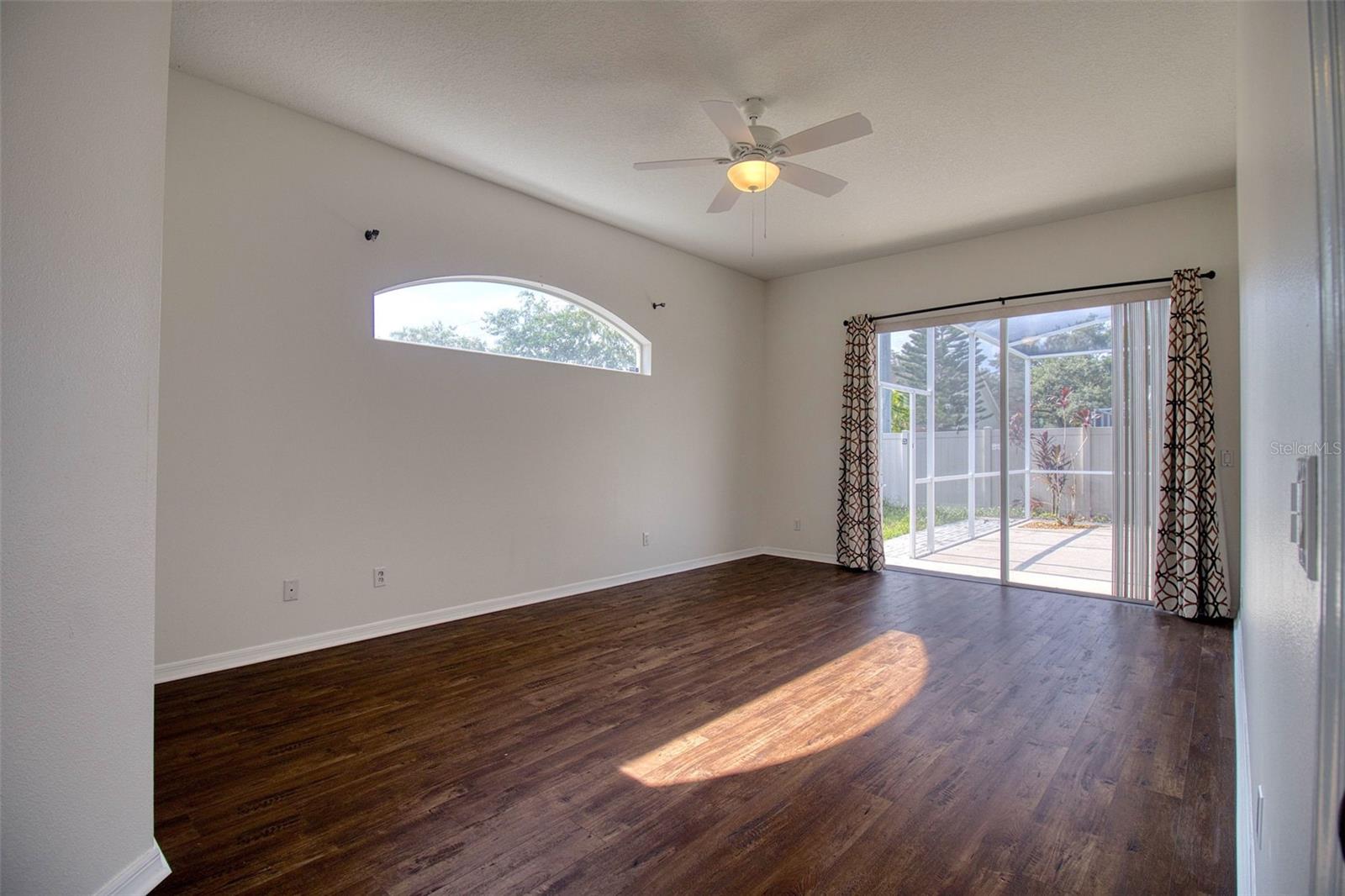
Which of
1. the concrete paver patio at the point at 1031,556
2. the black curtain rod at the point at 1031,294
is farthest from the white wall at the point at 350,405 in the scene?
the concrete paver patio at the point at 1031,556

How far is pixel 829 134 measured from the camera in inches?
114

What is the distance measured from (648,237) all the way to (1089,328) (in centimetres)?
376

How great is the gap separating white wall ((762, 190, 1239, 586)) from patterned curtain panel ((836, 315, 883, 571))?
0.87ft

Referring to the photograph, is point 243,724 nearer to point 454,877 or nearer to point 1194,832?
point 454,877

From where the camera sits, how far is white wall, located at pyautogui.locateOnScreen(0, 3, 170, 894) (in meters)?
1.30

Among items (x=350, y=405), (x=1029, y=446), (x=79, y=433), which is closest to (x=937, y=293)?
(x=1029, y=446)

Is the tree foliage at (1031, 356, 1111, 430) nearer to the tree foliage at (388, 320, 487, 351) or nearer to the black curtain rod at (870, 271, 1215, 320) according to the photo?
the black curtain rod at (870, 271, 1215, 320)

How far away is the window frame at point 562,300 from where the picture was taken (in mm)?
3881

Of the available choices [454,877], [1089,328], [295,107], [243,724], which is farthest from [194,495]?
[1089,328]

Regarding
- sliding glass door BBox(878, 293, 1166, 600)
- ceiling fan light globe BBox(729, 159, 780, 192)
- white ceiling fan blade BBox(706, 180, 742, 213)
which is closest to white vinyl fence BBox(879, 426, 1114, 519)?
sliding glass door BBox(878, 293, 1166, 600)

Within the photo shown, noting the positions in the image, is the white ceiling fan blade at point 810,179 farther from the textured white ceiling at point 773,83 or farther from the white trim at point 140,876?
the white trim at point 140,876

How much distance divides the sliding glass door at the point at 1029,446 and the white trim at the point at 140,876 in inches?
221

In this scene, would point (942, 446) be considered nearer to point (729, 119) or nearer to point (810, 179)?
point (810, 179)

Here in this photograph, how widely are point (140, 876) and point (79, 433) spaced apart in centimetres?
115
